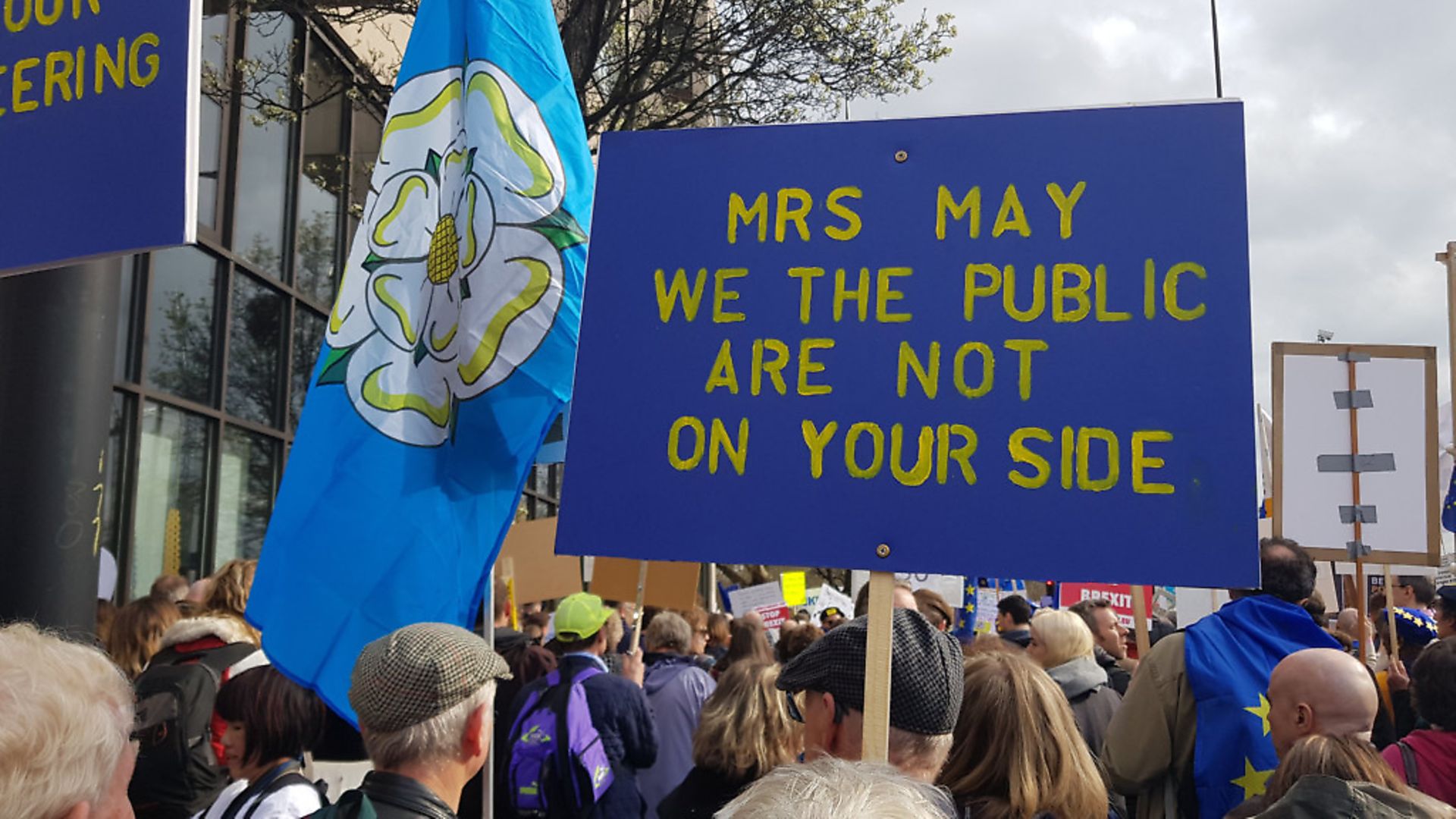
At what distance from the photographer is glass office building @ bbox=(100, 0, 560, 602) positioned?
1072 cm

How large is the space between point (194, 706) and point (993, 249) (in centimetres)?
294

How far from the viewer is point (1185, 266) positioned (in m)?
2.68

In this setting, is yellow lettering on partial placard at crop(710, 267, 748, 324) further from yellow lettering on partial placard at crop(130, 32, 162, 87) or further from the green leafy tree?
the green leafy tree

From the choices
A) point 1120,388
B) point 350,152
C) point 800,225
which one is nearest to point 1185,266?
point 1120,388

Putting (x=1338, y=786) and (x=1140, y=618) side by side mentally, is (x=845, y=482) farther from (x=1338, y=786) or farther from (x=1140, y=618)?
(x=1140, y=618)

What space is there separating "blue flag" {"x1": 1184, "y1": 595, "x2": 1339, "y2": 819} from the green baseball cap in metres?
2.70

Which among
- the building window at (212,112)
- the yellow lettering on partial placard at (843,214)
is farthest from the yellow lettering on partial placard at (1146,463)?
the building window at (212,112)

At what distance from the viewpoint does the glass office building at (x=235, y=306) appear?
35.2 feet

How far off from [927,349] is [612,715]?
3440 mm

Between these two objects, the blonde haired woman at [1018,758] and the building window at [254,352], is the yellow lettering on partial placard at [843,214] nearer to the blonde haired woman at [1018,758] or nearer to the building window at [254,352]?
the blonde haired woman at [1018,758]

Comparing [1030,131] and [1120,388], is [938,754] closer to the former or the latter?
[1120,388]

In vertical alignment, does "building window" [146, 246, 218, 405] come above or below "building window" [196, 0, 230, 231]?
below

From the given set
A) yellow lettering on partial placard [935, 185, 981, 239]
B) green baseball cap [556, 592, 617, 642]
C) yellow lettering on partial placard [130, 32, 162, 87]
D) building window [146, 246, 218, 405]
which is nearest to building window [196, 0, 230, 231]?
building window [146, 246, 218, 405]

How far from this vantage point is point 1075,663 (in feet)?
17.9
